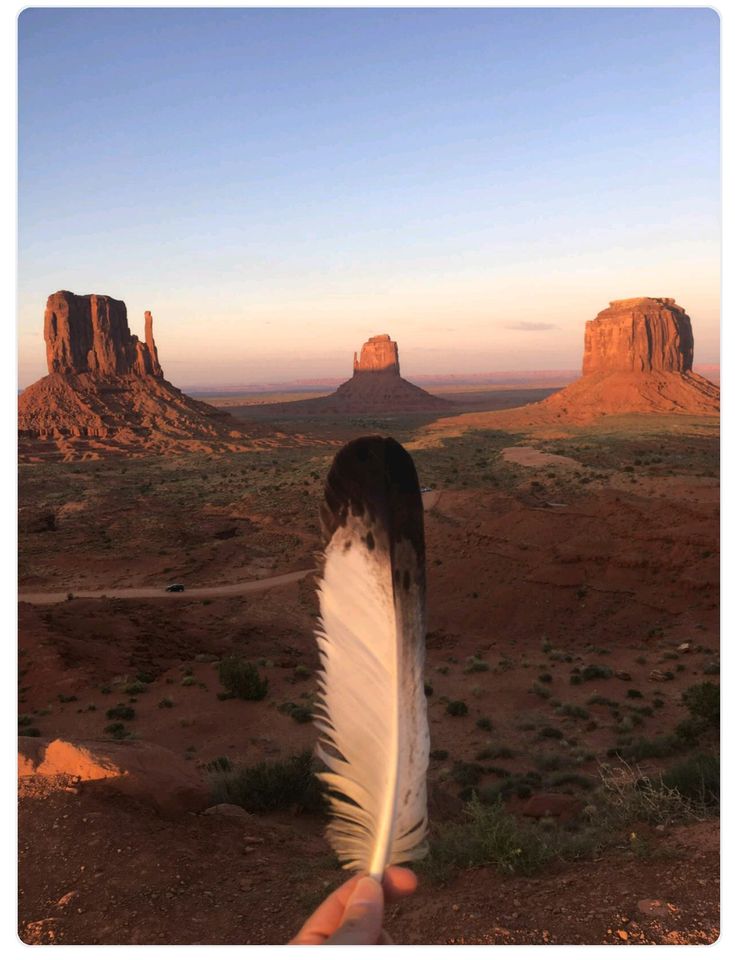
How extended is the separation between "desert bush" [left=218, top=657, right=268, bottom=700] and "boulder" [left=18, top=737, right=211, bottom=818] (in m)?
6.52

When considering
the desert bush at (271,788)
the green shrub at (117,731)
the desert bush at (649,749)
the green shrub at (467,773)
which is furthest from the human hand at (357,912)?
the green shrub at (117,731)

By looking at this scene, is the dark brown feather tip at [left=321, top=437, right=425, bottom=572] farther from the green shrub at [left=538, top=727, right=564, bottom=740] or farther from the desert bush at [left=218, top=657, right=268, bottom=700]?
the desert bush at [left=218, top=657, right=268, bottom=700]

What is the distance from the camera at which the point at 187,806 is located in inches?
255

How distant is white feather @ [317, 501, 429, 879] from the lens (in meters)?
2.40

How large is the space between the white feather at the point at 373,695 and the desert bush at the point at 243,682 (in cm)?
1132

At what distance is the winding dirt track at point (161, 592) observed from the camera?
2214 centimetres

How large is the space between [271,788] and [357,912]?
254 inches

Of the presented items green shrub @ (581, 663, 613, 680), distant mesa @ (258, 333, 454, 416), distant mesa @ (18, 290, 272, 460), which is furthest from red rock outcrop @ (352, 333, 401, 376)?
green shrub @ (581, 663, 613, 680)

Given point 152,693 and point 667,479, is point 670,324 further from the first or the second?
point 152,693

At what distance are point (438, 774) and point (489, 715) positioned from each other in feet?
10.1

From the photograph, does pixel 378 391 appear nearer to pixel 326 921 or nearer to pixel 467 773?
pixel 467 773

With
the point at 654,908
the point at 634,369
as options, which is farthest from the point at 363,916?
the point at 634,369

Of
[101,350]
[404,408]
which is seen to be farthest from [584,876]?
[404,408]

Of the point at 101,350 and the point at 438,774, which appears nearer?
the point at 438,774
